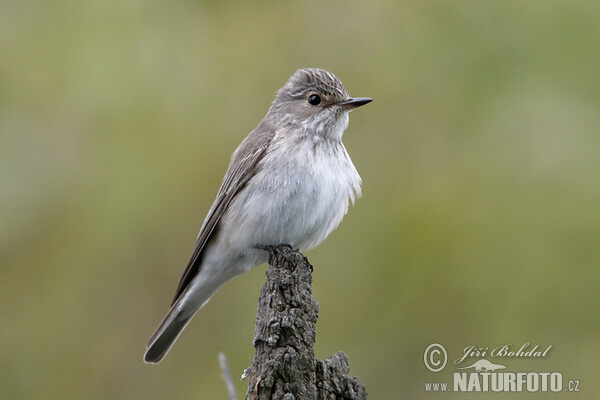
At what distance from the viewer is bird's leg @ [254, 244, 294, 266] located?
4941 millimetres

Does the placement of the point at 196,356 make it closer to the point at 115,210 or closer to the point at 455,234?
the point at 115,210

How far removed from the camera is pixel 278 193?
5.30 meters

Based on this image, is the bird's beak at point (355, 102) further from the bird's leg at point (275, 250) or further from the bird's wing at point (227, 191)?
the bird's leg at point (275, 250)

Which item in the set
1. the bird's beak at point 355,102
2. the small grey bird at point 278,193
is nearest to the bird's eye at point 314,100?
the small grey bird at point 278,193

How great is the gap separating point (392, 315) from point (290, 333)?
1.95 m

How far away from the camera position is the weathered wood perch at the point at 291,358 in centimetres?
347

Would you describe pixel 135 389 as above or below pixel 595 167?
below

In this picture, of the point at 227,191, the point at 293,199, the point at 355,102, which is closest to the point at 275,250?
the point at 293,199

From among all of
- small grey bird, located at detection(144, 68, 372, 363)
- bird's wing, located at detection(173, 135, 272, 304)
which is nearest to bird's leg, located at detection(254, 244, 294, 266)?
small grey bird, located at detection(144, 68, 372, 363)

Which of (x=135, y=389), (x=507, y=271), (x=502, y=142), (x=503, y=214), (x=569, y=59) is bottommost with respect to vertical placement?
(x=135, y=389)

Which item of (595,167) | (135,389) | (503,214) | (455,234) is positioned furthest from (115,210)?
(595,167)

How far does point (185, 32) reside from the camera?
643 cm

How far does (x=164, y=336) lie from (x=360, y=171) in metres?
1.91

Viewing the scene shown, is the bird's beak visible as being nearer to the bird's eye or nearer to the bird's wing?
the bird's eye
